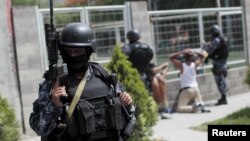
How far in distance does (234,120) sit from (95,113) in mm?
5695

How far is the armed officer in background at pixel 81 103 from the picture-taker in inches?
134

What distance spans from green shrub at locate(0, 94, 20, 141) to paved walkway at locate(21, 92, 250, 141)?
2.83 metres

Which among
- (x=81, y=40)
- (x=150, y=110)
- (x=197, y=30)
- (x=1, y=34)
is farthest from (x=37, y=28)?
(x=81, y=40)

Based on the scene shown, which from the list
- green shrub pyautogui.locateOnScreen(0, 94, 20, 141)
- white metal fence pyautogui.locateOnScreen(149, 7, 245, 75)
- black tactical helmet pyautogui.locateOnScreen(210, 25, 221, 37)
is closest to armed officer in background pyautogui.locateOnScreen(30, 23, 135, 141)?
green shrub pyautogui.locateOnScreen(0, 94, 20, 141)

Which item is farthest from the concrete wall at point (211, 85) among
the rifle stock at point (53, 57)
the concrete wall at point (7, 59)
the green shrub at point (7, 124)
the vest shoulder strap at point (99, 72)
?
the rifle stock at point (53, 57)

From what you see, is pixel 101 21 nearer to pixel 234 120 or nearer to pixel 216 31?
pixel 216 31

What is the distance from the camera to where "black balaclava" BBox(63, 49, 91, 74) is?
3539 millimetres

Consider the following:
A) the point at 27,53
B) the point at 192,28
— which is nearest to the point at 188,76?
the point at 192,28

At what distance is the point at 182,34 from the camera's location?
1180cm

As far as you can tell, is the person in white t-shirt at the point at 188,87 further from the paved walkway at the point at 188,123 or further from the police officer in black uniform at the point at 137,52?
the police officer in black uniform at the point at 137,52

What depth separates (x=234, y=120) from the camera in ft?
29.2

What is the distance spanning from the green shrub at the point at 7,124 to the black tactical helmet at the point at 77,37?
199cm

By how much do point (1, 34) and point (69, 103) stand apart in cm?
507

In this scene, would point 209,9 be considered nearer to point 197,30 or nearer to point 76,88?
point 197,30
